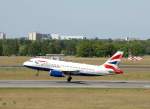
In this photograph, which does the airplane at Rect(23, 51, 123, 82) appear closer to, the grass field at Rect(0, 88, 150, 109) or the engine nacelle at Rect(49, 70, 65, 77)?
the engine nacelle at Rect(49, 70, 65, 77)

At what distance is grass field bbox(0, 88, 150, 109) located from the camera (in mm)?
38000

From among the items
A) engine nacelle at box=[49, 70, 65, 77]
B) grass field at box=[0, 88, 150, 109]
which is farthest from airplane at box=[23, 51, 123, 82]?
grass field at box=[0, 88, 150, 109]

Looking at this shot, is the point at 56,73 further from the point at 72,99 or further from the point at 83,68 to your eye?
the point at 72,99

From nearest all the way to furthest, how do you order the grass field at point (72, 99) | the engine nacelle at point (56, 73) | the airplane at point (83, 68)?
the grass field at point (72, 99) < the engine nacelle at point (56, 73) < the airplane at point (83, 68)

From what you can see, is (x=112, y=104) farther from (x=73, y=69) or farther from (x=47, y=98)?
(x=73, y=69)

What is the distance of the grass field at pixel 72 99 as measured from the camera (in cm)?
3800

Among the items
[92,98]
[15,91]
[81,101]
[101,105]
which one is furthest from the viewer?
[15,91]

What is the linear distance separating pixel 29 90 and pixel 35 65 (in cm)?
2028

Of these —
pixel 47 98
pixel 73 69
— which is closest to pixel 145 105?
pixel 47 98

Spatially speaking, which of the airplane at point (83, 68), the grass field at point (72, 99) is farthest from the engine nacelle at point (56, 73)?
the grass field at point (72, 99)

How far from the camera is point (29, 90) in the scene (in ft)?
171

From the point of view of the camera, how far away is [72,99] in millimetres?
42969

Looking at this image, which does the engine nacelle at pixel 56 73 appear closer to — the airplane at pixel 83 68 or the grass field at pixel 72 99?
the airplane at pixel 83 68

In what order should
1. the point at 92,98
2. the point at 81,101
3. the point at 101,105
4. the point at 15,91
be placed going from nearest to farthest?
the point at 101,105, the point at 81,101, the point at 92,98, the point at 15,91
